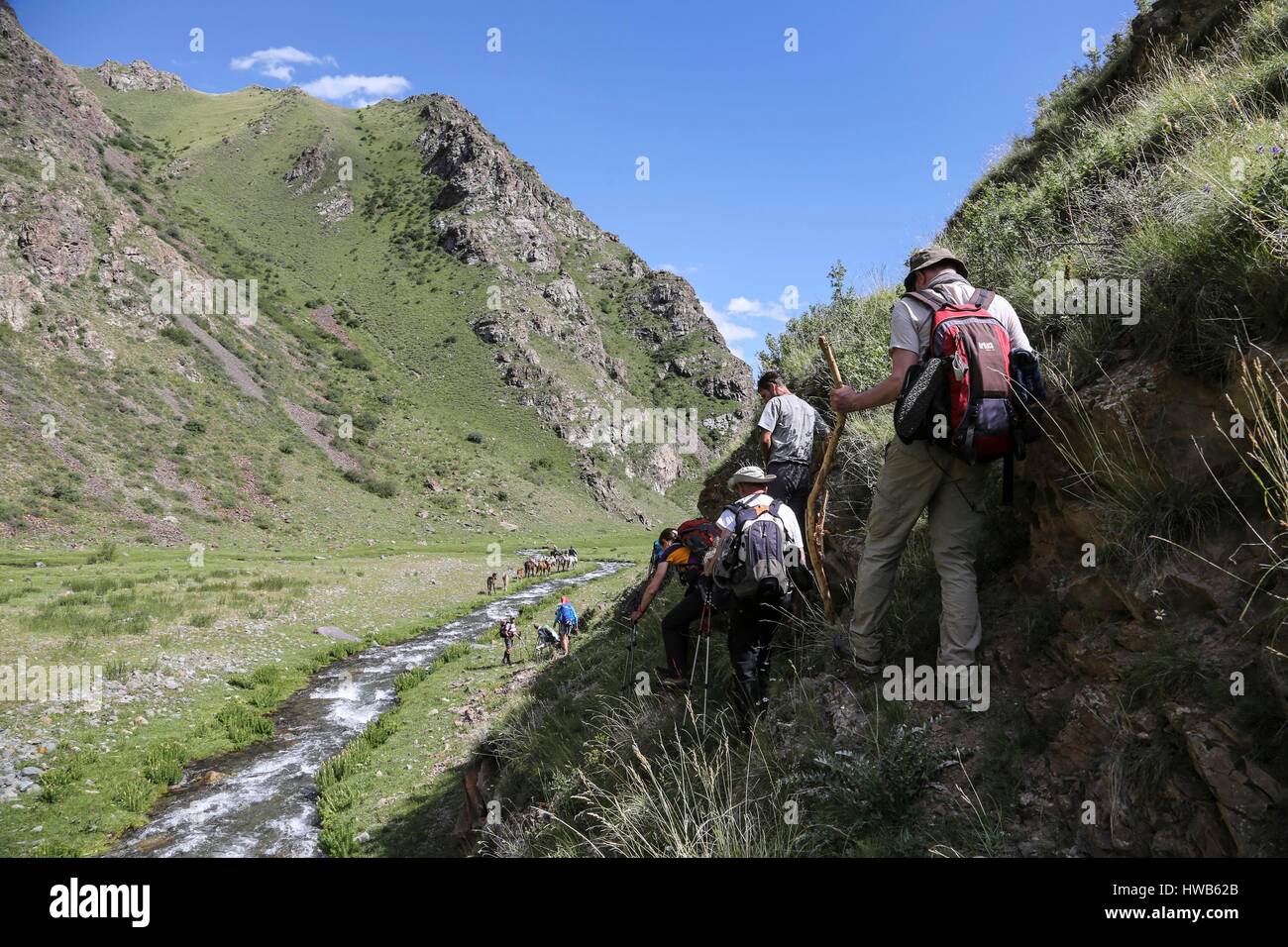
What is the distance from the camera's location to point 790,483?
22.2ft

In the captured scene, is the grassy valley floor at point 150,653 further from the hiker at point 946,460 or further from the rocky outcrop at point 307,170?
the rocky outcrop at point 307,170

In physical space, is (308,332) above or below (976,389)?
above

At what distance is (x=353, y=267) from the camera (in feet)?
362

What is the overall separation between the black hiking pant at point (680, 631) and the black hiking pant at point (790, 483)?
49.9 inches

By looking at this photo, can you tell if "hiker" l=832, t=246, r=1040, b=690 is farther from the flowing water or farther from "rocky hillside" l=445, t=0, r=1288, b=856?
the flowing water

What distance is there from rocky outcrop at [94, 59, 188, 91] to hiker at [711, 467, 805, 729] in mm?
218876

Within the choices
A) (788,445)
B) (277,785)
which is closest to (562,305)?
(277,785)

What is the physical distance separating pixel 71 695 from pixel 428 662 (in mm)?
8749

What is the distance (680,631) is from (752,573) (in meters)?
1.82

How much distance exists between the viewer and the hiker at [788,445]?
6750mm

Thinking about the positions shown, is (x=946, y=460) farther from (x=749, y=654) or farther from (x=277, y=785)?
(x=277, y=785)

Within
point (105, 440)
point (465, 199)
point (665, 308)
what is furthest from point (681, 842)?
point (665, 308)

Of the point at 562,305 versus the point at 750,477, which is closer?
the point at 750,477

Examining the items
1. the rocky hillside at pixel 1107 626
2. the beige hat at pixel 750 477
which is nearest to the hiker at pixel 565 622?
the rocky hillside at pixel 1107 626
